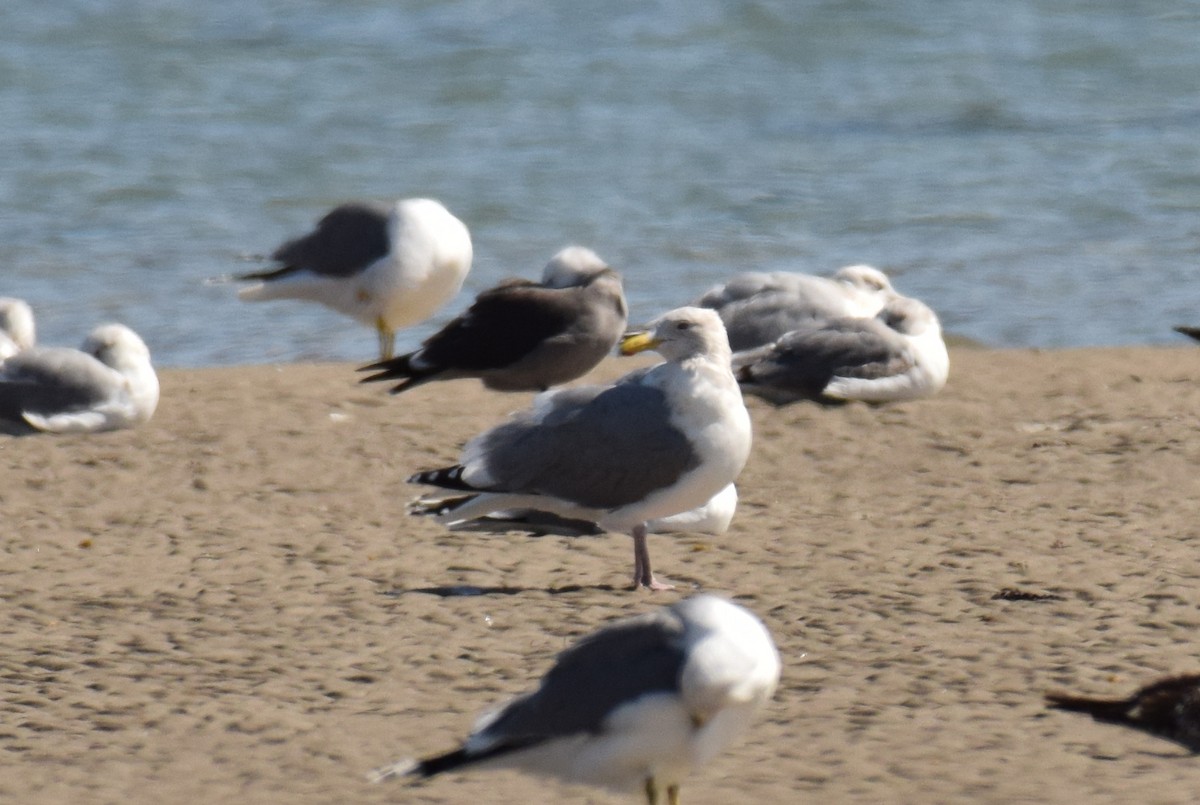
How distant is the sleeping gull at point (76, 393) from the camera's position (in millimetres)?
7680

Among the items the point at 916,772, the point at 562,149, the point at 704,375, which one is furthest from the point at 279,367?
the point at 562,149

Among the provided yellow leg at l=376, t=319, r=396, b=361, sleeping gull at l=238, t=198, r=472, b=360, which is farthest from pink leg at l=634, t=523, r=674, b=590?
yellow leg at l=376, t=319, r=396, b=361

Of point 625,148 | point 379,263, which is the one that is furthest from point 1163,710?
point 625,148

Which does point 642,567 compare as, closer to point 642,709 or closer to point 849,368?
point 642,709

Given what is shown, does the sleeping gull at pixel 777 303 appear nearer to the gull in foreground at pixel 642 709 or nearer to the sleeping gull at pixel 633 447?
the sleeping gull at pixel 633 447

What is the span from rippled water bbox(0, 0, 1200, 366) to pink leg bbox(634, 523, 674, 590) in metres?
Result: 4.82

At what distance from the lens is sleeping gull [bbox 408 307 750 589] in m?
5.68

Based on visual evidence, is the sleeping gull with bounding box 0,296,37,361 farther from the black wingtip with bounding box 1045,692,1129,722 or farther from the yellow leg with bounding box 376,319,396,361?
the black wingtip with bounding box 1045,692,1129,722

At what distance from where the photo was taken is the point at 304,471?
7.23 m

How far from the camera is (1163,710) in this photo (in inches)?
176

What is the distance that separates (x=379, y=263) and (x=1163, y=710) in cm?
540

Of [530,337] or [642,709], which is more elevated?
[642,709]

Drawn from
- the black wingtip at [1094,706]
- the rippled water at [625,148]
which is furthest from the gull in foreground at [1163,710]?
the rippled water at [625,148]

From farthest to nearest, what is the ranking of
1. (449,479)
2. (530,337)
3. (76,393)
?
1. (530,337)
2. (76,393)
3. (449,479)
